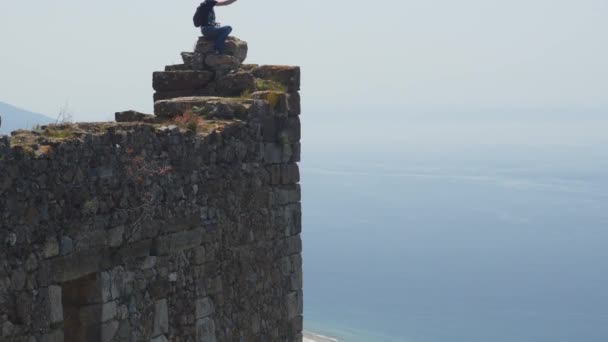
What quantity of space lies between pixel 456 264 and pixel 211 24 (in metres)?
100

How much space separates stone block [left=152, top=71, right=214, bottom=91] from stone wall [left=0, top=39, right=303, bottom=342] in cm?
1

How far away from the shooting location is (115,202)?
7.86m

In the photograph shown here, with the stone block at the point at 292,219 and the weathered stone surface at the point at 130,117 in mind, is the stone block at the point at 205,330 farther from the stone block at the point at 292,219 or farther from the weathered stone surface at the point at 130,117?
the weathered stone surface at the point at 130,117

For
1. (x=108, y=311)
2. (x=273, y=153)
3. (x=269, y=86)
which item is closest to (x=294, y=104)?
(x=269, y=86)

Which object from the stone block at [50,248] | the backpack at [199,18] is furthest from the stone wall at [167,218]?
the backpack at [199,18]

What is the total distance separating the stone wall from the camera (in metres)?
7.07

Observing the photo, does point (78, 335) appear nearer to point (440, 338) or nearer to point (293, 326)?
point (293, 326)

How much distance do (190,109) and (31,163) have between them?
3001mm

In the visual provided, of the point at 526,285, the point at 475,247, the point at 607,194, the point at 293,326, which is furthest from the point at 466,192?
the point at 293,326

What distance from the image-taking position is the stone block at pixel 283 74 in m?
11.0

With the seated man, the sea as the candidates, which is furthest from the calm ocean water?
the seated man

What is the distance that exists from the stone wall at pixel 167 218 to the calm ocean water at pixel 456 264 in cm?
5897

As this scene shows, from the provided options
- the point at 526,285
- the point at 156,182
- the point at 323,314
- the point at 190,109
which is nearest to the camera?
the point at 156,182

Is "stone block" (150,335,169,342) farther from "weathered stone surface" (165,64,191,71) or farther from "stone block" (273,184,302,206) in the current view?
"weathered stone surface" (165,64,191,71)
